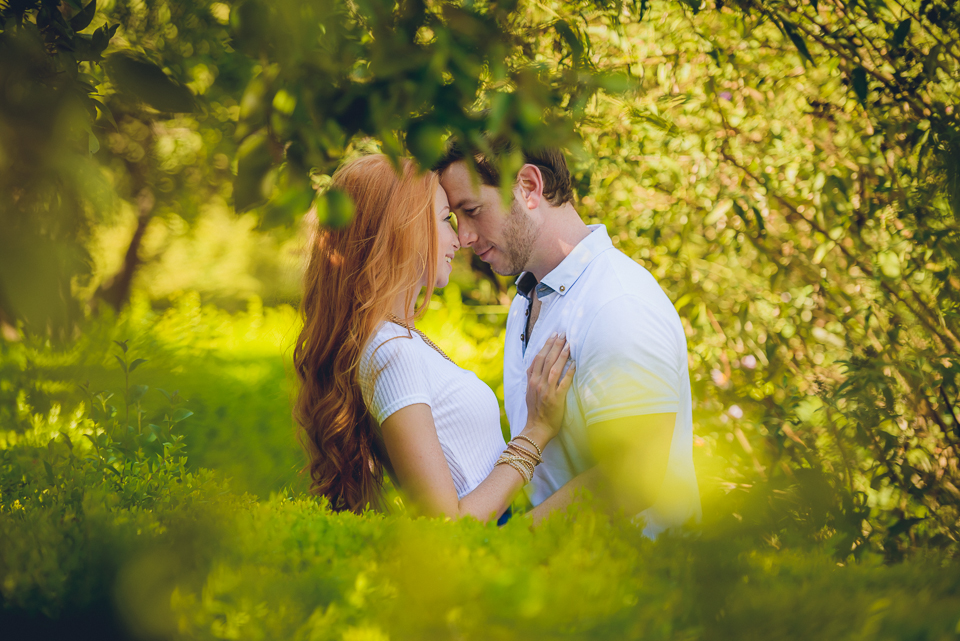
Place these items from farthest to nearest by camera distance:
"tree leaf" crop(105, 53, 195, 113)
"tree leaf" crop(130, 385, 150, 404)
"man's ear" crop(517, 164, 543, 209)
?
"man's ear" crop(517, 164, 543, 209) → "tree leaf" crop(130, 385, 150, 404) → "tree leaf" crop(105, 53, 195, 113)

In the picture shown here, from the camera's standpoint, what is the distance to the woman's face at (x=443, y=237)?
2.44 metres

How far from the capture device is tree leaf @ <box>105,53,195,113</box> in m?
1.02

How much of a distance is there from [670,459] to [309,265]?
1521 millimetres

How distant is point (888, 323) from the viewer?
3.14m

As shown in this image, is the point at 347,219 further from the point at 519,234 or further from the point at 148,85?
the point at 519,234

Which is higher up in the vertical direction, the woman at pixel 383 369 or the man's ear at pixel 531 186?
the man's ear at pixel 531 186

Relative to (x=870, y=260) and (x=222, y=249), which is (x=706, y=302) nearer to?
→ (x=870, y=260)

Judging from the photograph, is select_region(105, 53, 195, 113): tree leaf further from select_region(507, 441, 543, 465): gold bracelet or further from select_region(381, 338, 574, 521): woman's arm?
select_region(507, 441, 543, 465): gold bracelet

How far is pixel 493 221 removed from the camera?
2.65 m

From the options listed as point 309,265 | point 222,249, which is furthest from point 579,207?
point 222,249

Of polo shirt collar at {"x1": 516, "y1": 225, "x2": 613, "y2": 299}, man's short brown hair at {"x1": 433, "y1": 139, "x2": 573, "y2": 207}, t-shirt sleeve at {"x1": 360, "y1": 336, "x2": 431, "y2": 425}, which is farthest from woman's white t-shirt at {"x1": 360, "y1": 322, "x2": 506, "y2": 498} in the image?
man's short brown hair at {"x1": 433, "y1": 139, "x2": 573, "y2": 207}

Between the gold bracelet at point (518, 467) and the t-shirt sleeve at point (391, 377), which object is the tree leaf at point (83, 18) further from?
the gold bracelet at point (518, 467)

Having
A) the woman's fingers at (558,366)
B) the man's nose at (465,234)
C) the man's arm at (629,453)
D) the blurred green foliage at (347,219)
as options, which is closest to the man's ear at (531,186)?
the man's nose at (465,234)

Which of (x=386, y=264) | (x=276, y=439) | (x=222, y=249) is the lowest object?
(x=222, y=249)
